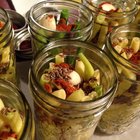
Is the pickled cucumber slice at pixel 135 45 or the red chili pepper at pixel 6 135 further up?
the red chili pepper at pixel 6 135

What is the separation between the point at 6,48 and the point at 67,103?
0.55ft

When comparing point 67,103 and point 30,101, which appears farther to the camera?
point 30,101

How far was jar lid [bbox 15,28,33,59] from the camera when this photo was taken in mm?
727

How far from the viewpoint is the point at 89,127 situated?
1.65 feet

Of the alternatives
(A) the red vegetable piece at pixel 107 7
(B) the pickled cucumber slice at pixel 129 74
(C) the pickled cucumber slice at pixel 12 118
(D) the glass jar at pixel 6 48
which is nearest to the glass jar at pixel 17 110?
(C) the pickled cucumber slice at pixel 12 118

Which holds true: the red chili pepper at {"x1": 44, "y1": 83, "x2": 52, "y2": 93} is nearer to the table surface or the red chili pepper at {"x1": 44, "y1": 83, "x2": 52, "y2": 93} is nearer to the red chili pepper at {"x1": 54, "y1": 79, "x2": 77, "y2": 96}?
the red chili pepper at {"x1": 54, "y1": 79, "x2": 77, "y2": 96}

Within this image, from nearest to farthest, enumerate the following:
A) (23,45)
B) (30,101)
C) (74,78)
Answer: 1. (74,78)
2. (30,101)
3. (23,45)

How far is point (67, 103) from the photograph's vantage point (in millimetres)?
430

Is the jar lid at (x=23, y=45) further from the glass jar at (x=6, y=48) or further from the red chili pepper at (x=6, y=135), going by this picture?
the red chili pepper at (x=6, y=135)

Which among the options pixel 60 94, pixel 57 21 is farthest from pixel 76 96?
pixel 57 21

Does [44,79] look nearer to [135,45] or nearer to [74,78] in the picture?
[74,78]

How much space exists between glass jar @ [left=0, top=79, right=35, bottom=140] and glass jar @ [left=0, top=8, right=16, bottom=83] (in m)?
0.10

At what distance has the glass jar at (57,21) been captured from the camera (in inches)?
22.0

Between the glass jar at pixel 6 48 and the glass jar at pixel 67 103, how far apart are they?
0.06 meters
